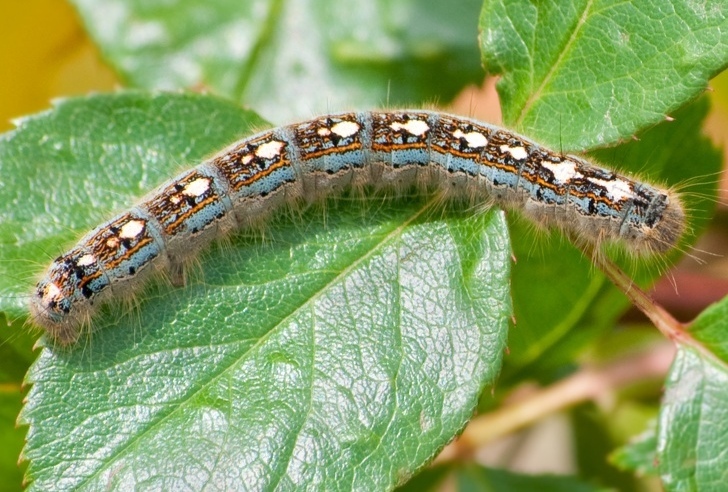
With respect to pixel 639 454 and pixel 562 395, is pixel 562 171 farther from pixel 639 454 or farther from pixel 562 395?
pixel 562 395

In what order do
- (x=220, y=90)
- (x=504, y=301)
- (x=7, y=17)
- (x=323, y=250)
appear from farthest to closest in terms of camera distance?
(x=220, y=90) → (x=7, y=17) → (x=323, y=250) → (x=504, y=301)

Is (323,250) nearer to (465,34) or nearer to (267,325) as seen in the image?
(267,325)

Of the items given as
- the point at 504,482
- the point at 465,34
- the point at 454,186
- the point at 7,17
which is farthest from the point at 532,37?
the point at 7,17

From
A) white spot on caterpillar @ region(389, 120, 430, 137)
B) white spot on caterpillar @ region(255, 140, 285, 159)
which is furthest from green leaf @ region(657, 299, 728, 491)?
white spot on caterpillar @ region(255, 140, 285, 159)

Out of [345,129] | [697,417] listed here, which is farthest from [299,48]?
[697,417]

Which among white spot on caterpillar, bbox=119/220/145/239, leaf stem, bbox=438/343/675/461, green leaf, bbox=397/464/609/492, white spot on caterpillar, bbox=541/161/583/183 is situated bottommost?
green leaf, bbox=397/464/609/492

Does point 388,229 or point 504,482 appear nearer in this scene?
point 388,229

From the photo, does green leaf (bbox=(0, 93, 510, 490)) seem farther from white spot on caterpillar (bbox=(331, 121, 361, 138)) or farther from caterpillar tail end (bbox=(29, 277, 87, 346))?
white spot on caterpillar (bbox=(331, 121, 361, 138))
